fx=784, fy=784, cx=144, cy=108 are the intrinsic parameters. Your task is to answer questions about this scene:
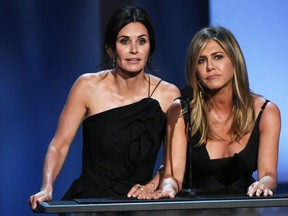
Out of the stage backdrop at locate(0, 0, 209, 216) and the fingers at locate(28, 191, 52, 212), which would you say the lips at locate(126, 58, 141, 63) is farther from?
the stage backdrop at locate(0, 0, 209, 216)

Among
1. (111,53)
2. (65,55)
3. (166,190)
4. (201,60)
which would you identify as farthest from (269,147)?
(65,55)

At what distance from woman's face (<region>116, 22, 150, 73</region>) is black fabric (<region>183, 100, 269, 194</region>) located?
424 mm

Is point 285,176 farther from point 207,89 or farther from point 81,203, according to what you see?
→ point 81,203

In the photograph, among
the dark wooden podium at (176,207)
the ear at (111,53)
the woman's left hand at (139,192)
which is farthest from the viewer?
the ear at (111,53)

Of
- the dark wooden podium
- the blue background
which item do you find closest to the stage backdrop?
the blue background

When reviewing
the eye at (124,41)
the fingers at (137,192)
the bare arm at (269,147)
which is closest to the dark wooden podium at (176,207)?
the fingers at (137,192)

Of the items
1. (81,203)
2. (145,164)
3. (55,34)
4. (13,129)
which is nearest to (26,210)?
(13,129)

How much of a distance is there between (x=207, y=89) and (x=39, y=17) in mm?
1512

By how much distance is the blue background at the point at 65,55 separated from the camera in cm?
452

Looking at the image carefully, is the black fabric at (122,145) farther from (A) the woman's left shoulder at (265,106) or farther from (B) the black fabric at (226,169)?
(A) the woman's left shoulder at (265,106)

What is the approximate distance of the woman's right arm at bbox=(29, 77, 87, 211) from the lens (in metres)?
3.31

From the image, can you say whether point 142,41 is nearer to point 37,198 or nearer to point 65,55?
point 37,198

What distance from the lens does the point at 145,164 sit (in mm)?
3514

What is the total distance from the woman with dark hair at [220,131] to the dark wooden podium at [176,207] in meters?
0.68
